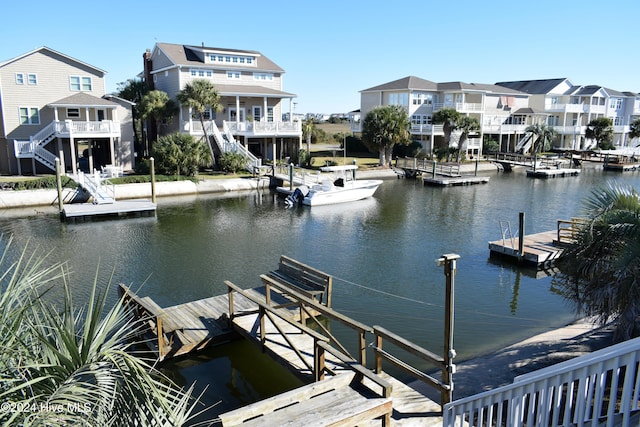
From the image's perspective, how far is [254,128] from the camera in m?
44.8

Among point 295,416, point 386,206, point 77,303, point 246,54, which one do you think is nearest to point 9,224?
point 77,303

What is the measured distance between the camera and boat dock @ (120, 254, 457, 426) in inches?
292

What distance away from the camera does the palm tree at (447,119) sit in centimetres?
5422

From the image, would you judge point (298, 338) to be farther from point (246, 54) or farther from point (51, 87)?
point (246, 54)

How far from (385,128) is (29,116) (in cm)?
2931

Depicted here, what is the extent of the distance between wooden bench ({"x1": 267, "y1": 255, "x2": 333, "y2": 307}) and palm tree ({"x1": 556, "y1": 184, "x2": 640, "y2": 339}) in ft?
18.9

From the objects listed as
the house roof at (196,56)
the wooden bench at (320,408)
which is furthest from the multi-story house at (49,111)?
the wooden bench at (320,408)

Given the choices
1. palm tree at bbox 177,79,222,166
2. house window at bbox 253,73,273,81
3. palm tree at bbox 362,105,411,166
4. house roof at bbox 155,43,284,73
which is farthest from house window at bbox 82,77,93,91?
palm tree at bbox 362,105,411,166

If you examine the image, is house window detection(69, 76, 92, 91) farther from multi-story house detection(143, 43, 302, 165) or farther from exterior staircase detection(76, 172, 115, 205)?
exterior staircase detection(76, 172, 115, 205)

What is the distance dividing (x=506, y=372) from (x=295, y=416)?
4906 mm

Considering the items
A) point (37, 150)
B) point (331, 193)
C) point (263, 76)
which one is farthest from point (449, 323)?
point (263, 76)

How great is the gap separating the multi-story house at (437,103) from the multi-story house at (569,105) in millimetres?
8177

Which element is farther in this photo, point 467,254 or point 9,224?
point 9,224

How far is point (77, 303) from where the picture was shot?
50.2 feet
